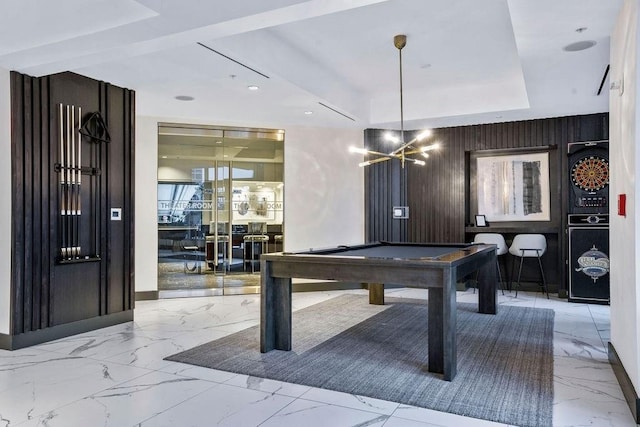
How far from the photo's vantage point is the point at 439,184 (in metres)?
7.89

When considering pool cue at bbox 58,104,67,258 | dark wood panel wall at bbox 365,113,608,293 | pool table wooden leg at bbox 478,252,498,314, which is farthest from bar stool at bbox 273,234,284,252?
pool cue at bbox 58,104,67,258

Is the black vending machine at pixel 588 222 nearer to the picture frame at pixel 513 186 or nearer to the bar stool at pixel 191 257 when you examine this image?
the picture frame at pixel 513 186

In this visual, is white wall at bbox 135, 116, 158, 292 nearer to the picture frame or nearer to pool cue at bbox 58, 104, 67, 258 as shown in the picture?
pool cue at bbox 58, 104, 67, 258

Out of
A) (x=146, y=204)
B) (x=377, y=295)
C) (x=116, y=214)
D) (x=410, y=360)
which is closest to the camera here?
(x=410, y=360)

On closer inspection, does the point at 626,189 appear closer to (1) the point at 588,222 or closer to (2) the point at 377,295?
(2) the point at 377,295

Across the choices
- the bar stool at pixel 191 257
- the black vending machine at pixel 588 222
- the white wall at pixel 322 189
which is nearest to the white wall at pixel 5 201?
the bar stool at pixel 191 257

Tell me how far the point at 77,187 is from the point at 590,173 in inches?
264

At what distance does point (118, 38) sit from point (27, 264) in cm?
228

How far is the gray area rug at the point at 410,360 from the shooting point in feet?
9.95

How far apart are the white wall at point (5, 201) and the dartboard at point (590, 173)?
707 centimetres

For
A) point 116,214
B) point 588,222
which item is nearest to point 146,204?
point 116,214

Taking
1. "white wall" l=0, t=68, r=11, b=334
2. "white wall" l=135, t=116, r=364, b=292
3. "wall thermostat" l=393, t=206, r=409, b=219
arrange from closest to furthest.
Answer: "white wall" l=0, t=68, r=11, b=334
"white wall" l=135, t=116, r=364, b=292
"wall thermostat" l=393, t=206, r=409, b=219

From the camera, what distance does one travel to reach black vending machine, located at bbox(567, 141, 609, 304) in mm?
6430

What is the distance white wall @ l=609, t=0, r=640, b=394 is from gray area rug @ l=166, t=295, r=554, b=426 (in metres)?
0.59
